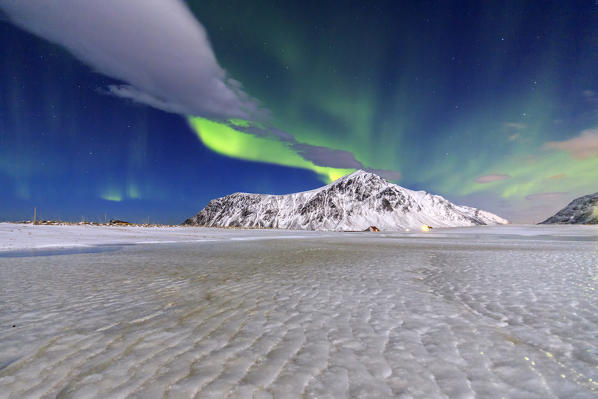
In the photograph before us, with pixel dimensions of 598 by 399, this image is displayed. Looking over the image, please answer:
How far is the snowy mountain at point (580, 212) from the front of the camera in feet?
551

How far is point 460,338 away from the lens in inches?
139

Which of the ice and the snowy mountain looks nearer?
the ice

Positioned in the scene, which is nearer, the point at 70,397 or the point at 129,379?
the point at 70,397

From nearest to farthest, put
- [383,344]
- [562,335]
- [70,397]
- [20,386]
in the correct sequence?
1. [70,397]
2. [20,386]
3. [383,344]
4. [562,335]

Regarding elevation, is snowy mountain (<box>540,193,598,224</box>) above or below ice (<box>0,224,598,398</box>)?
above

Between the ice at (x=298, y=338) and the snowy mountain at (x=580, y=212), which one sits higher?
the snowy mountain at (x=580, y=212)

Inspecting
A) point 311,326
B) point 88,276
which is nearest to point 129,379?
point 311,326

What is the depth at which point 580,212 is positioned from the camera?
177 meters

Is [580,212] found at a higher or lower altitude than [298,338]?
higher

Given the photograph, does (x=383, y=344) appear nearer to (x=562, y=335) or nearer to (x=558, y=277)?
(x=562, y=335)

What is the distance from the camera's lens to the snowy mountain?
551 feet

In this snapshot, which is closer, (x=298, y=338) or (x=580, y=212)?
(x=298, y=338)

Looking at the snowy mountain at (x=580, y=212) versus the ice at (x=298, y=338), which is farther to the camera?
the snowy mountain at (x=580, y=212)

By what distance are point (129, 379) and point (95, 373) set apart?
1.43ft
